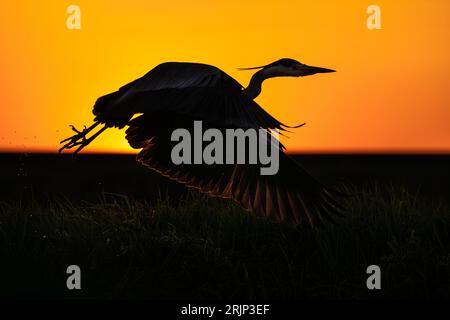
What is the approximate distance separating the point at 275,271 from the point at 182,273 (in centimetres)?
69

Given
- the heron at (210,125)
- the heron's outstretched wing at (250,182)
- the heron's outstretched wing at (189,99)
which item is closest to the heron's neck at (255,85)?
the heron at (210,125)

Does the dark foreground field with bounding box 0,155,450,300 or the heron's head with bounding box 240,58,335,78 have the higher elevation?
the heron's head with bounding box 240,58,335,78

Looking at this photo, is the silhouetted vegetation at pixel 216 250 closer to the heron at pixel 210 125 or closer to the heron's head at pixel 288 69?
the heron at pixel 210 125

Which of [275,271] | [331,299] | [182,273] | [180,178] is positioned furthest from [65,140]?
[331,299]

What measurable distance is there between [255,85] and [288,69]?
574 mm

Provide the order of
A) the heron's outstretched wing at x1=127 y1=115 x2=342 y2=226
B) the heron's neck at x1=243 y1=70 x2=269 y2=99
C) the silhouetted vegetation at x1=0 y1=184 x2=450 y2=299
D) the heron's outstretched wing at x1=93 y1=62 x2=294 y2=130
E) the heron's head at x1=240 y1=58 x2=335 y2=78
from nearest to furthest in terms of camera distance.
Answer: the heron's outstretched wing at x1=93 y1=62 x2=294 y2=130 < the heron's outstretched wing at x1=127 y1=115 x2=342 y2=226 < the silhouetted vegetation at x1=0 y1=184 x2=450 y2=299 < the heron's neck at x1=243 y1=70 x2=269 y2=99 < the heron's head at x1=240 y1=58 x2=335 y2=78

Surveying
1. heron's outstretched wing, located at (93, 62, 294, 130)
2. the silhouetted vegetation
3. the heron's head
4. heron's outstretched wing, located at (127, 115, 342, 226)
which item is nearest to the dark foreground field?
the silhouetted vegetation

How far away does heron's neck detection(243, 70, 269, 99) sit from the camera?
612cm

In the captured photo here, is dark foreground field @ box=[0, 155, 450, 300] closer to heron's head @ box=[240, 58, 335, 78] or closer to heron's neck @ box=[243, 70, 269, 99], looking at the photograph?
heron's neck @ box=[243, 70, 269, 99]

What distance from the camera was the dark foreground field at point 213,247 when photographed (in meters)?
4.90

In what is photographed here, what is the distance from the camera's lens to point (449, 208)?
6.12m

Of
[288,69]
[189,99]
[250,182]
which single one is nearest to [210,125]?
[250,182]

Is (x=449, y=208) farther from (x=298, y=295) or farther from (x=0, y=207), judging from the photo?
(x=0, y=207)

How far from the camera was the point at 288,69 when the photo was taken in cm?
655
